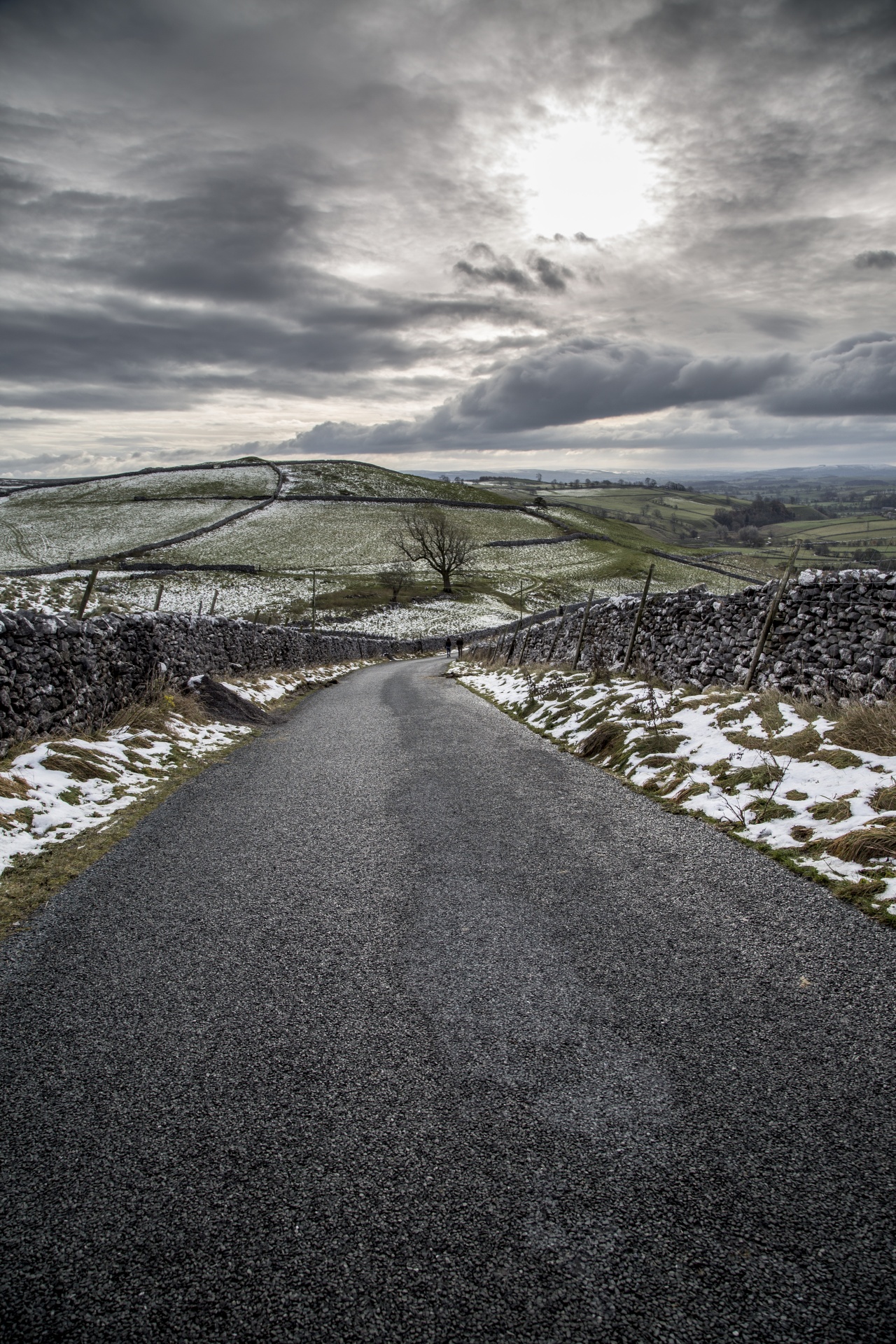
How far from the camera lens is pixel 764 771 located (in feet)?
23.1

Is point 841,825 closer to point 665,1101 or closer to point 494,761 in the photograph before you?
point 665,1101

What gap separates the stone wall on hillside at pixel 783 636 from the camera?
8797 mm

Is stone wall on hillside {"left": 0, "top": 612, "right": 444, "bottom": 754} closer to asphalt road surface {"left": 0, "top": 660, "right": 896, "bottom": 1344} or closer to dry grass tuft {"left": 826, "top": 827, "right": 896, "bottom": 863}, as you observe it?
asphalt road surface {"left": 0, "top": 660, "right": 896, "bottom": 1344}

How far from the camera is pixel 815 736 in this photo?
24.6 ft

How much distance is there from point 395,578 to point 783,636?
191ft

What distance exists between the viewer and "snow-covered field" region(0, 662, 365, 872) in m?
6.72

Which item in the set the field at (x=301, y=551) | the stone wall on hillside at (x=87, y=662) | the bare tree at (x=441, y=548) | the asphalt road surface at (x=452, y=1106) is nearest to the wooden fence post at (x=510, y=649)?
the field at (x=301, y=551)

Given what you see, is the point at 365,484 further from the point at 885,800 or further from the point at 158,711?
the point at 885,800

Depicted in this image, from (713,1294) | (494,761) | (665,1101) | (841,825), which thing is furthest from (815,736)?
(713,1294)

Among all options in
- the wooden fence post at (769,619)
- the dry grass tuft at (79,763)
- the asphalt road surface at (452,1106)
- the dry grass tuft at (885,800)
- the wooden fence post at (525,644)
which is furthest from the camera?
the wooden fence post at (525,644)

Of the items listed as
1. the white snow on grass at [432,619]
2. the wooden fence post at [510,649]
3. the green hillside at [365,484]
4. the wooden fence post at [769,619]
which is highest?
the green hillside at [365,484]

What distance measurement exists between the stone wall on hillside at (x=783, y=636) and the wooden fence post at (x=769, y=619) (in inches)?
Result: 4.7

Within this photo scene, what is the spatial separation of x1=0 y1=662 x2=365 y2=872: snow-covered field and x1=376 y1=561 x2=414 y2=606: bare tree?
51.0m

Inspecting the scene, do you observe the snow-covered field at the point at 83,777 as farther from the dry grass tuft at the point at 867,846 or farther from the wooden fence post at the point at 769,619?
the wooden fence post at the point at 769,619
